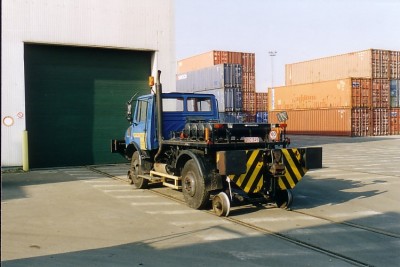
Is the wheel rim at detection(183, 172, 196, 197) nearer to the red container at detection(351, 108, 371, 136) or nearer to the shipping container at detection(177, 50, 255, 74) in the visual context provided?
the red container at detection(351, 108, 371, 136)

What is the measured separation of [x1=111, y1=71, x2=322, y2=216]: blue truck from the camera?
8.57 m

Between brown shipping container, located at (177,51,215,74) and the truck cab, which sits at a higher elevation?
brown shipping container, located at (177,51,215,74)

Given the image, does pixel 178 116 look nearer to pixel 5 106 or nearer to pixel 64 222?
pixel 64 222

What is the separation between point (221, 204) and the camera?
848 centimetres

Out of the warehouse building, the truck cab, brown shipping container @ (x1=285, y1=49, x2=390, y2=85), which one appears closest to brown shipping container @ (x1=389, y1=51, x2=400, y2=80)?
brown shipping container @ (x1=285, y1=49, x2=390, y2=85)

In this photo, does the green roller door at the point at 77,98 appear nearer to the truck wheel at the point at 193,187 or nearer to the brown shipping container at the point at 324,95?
the truck wheel at the point at 193,187

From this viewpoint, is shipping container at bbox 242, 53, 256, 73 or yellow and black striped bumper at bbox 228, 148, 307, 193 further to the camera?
shipping container at bbox 242, 53, 256, 73

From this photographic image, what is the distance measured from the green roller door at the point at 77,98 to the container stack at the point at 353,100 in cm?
2503

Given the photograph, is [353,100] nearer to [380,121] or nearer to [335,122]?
[335,122]

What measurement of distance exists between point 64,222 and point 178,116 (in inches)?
168

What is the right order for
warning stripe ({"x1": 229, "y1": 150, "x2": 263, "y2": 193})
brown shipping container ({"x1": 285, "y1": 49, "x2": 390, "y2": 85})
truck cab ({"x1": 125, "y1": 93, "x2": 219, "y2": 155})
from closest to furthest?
warning stripe ({"x1": 229, "y1": 150, "x2": 263, "y2": 193})
truck cab ({"x1": 125, "y1": 93, "x2": 219, "y2": 155})
brown shipping container ({"x1": 285, "y1": 49, "x2": 390, "y2": 85})

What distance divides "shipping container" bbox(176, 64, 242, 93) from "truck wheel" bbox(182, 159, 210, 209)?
30.1 meters

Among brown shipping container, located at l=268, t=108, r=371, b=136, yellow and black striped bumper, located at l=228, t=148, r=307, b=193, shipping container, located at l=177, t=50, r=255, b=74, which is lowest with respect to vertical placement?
yellow and black striped bumper, located at l=228, t=148, r=307, b=193

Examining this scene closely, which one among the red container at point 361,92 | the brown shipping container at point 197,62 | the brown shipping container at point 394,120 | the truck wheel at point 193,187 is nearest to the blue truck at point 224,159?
the truck wheel at point 193,187
